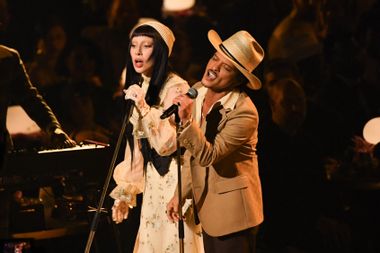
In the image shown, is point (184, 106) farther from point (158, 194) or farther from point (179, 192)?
point (158, 194)

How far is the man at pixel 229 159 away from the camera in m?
4.75

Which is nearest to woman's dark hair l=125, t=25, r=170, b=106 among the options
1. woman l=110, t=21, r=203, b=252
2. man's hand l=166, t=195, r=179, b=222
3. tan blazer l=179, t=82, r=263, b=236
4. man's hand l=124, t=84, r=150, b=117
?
woman l=110, t=21, r=203, b=252

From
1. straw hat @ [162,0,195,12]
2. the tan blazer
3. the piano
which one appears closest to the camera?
the tan blazer

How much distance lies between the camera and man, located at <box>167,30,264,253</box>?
15.6 feet

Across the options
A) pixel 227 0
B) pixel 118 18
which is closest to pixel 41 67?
pixel 118 18

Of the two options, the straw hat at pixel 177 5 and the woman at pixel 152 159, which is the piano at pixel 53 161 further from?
the straw hat at pixel 177 5

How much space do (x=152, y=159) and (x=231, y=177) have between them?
1.92 ft

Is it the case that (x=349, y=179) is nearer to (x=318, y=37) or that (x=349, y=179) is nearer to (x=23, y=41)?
(x=318, y=37)

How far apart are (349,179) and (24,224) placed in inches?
111

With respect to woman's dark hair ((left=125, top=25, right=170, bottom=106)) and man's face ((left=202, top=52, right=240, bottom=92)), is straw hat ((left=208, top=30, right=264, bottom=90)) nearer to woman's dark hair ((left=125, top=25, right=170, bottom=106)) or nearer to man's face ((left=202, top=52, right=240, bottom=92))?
man's face ((left=202, top=52, right=240, bottom=92))

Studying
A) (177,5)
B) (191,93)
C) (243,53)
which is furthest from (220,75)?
(177,5)

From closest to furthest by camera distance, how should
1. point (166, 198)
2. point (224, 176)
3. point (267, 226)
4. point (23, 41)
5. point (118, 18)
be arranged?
point (224, 176)
point (166, 198)
point (267, 226)
point (23, 41)
point (118, 18)

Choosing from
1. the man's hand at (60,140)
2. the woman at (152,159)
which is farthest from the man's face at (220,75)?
the man's hand at (60,140)

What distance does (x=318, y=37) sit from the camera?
8820 mm
